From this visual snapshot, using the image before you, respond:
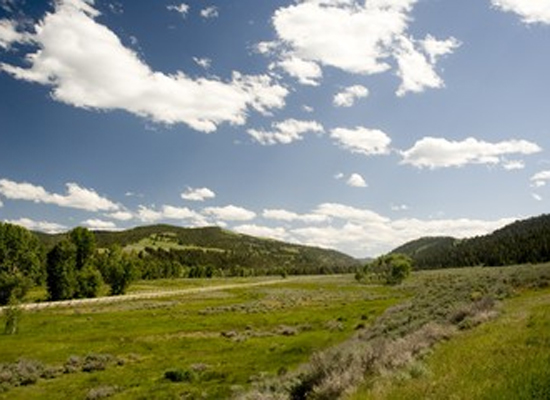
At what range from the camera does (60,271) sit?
99.2m

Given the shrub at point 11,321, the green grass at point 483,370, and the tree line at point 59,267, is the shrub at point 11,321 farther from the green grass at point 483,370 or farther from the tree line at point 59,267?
the green grass at point 483,370

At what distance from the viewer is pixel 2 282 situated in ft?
266

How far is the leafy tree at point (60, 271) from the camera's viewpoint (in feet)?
324

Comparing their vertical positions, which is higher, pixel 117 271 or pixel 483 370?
pixel 117 271

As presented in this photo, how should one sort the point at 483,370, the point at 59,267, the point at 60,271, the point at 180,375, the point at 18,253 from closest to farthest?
1. the point at 483,370
2. the point at 180,375
3. the point at 59,267
4. the point at 60,271
5. the point at 18,253

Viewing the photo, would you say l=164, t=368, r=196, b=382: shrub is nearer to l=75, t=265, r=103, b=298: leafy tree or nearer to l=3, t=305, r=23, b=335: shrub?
l=3, t=305, r=23, b=335: shrub

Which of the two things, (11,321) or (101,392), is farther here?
(11,321)

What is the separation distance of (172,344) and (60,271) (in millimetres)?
62249

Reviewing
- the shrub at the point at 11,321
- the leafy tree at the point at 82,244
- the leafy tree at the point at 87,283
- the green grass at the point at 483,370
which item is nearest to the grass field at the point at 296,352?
the green grass at the point at 483,370

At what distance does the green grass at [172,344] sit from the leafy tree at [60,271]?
20040 millimetres

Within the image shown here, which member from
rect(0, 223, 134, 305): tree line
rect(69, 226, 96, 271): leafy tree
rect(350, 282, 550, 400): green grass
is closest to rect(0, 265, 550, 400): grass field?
rect(350, 282, 550, 400): green grass

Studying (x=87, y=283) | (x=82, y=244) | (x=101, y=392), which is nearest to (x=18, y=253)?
(x=82, y=244)

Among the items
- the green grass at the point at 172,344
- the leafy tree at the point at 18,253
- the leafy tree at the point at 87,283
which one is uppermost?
the leafy tree at the point at 18,253

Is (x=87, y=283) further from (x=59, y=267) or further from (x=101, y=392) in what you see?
(x=101, y=392)
